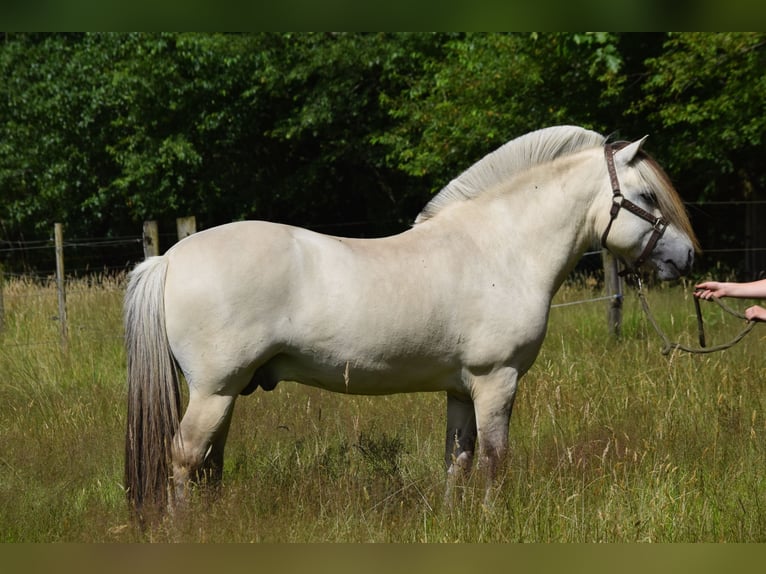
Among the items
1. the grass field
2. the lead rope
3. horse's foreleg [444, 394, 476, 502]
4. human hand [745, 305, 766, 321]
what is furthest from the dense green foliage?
human hand [745, 305, 766, 321]

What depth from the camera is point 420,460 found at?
5051mm

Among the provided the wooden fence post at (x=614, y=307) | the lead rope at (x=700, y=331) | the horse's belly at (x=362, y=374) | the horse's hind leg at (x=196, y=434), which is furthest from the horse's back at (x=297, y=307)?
the wooden fence post at (x=614, y=307)

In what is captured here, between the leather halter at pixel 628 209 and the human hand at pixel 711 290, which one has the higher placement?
the leather halter at pixel 628 209

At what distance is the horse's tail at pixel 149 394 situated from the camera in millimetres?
4047

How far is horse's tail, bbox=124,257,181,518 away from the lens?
4047mm

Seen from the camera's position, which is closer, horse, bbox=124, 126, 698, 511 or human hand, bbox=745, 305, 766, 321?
human hand, bbox=745, 305, 766, 321

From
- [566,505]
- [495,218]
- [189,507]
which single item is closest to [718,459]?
[566,505]

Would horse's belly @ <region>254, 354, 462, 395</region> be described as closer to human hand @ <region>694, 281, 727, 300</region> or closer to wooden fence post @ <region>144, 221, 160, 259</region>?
human hand @ <region>694, 281, 727, 300</region>

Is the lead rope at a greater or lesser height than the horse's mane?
lesser

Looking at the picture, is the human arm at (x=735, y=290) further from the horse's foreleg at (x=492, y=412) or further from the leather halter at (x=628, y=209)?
the horse's foreleg at (x=492, y=412)

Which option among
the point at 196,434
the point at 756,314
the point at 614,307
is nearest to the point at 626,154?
the point at 756,314

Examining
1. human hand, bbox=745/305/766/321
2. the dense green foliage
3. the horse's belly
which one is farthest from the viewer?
the dense green foliage

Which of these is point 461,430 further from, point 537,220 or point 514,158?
point 514,158

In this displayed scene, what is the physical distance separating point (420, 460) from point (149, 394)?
1758 mm
